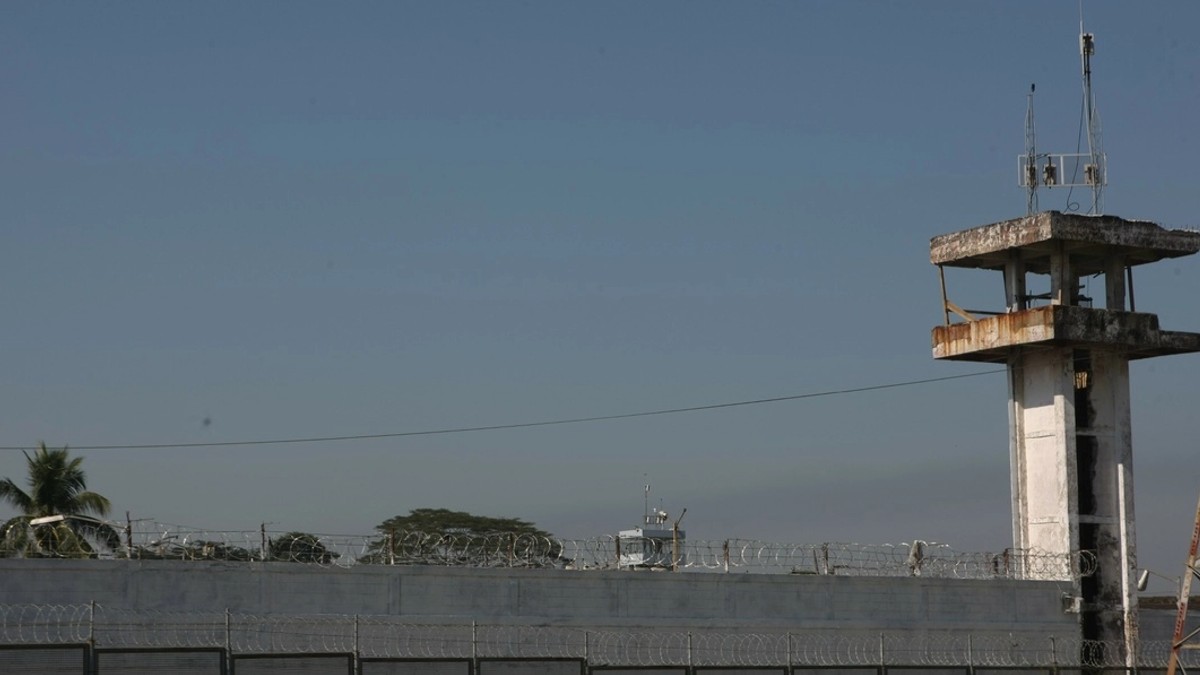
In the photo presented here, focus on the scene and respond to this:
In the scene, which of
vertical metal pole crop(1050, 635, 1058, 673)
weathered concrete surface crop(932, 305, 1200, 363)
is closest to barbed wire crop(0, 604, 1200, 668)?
vertical metal pole crop(1050, 635, 1058, 673)

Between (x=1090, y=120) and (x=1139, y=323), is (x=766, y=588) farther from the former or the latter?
(x=1090, y=120)

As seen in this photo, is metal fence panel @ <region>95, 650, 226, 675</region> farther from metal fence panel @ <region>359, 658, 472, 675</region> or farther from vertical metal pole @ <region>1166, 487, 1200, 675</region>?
vertical metal pole @ <region>1166, 487, 1200, 675</region>

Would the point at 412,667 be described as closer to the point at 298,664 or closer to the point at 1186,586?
the point at 298,664

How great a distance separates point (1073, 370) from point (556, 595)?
1646 centimetres

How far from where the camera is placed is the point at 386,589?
1296 inches

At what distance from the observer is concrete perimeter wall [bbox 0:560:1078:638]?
30250 millimetres

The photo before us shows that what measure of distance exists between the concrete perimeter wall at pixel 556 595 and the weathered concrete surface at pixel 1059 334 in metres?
6.24

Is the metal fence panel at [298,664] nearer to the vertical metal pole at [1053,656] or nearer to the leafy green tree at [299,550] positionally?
the leafy green tree at [299,550]

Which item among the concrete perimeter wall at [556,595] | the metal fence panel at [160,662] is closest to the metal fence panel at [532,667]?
the metal fence panel at [160,662]

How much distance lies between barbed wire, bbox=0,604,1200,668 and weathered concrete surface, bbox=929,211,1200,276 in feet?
33.2

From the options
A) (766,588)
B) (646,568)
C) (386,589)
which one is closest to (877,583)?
(766,588)

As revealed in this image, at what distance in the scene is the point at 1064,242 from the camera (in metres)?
43.2

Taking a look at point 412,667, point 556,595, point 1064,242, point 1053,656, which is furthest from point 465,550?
point 1064,242

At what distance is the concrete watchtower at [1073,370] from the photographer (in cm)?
4228
